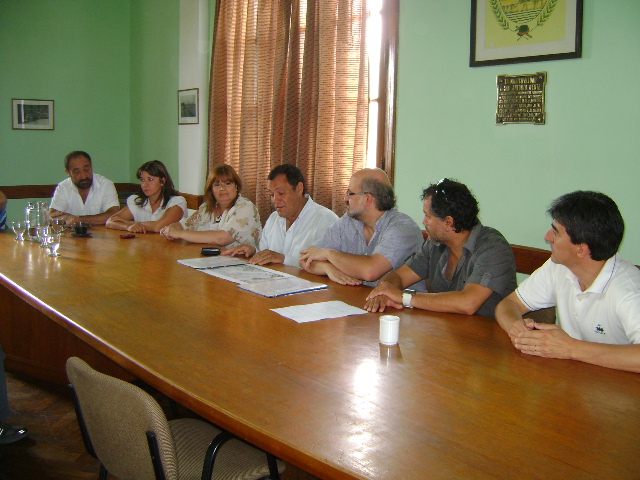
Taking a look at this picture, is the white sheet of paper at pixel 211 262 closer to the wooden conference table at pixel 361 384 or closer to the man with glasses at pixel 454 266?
the wooden conference table at pixel 361 384

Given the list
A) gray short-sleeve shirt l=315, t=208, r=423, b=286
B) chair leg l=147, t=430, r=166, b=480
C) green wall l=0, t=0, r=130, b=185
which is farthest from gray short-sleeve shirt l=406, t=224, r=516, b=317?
green wall l=0, t=0, r=130, b=185

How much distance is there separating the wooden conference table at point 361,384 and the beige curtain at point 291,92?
6.35ft

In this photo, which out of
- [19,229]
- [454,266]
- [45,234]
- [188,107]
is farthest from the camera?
[188,107]

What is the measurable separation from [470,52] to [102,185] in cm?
309

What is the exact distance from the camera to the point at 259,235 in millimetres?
3855

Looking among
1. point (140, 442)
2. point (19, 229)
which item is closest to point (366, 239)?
point (140, 442)

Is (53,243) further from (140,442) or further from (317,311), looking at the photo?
(140,442)

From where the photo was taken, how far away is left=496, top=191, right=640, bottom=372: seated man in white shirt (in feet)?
5.54

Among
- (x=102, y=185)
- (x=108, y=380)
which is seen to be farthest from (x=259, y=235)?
(x=108, y=380)

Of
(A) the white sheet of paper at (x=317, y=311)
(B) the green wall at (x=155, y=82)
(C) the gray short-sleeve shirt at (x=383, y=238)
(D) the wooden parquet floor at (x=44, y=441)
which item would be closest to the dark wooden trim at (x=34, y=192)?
(B) the green wall at (x=155, y=82)

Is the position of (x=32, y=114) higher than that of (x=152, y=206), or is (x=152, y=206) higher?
(x=32, y=114)

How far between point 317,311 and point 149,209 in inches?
106

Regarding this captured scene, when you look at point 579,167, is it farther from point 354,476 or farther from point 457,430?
point 354,476

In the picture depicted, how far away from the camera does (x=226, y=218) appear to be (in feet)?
12.6
